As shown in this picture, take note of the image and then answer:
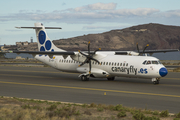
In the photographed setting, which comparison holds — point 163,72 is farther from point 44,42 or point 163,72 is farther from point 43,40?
point 43,40

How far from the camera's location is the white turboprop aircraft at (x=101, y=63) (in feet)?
82.4

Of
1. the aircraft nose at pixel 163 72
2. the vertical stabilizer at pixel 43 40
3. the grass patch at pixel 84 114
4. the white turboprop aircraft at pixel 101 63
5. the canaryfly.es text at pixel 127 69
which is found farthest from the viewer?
the vertical stabilizer at pixel 43 40

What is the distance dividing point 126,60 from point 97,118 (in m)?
16.3

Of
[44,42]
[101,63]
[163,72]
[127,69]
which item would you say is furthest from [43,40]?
[163,72]

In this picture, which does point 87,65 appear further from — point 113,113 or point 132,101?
point 113,113

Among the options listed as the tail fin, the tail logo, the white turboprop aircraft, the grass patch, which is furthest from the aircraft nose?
the tail logo

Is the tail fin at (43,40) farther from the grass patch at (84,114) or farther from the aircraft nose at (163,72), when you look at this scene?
the grass patch at (84,114)

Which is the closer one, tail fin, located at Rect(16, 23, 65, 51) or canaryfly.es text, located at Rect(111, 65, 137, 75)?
canaryfly.es text, located at Rect(111, 65, 137, 75)

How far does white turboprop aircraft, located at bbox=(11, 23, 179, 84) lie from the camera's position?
25.1 metres

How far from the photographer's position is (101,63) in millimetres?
28938

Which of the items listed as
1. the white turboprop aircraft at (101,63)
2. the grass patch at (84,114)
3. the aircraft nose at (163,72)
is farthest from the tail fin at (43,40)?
the grass patch at (84,114)

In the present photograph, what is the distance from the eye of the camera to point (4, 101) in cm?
1586

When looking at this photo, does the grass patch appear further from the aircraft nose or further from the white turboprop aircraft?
the white turboprop aircraft

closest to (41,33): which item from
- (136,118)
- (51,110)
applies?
(51,110)
